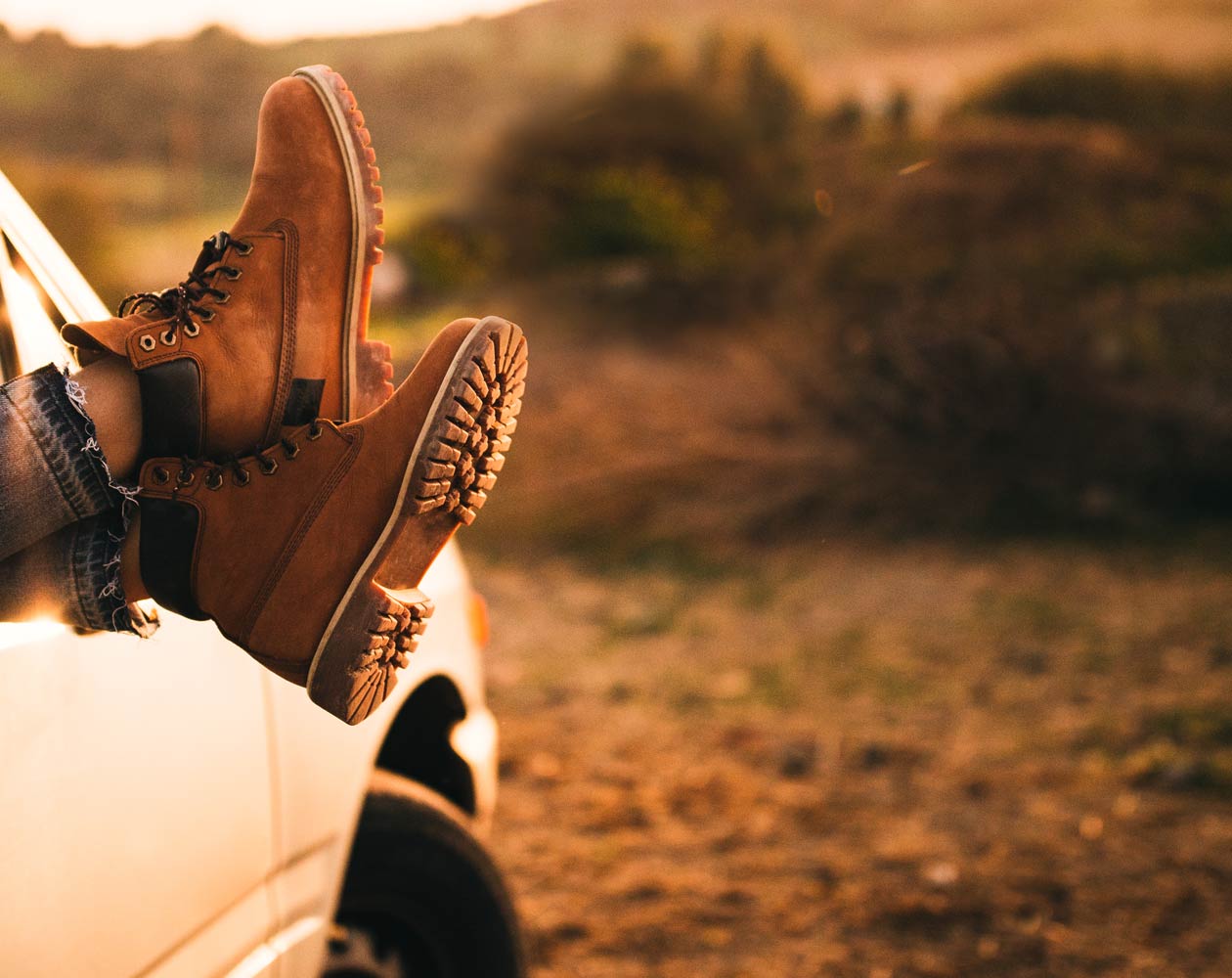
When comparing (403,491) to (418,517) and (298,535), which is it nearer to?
(418,517)

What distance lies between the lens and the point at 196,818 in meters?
1.69

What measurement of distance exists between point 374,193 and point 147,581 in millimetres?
644

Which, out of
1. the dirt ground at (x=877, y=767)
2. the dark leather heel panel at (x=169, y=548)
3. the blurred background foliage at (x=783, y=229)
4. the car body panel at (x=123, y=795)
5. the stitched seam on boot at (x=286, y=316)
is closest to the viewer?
the car body panel at (x=123, y=795)

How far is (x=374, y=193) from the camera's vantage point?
1791 millimetres

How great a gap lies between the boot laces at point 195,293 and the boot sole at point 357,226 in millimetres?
157

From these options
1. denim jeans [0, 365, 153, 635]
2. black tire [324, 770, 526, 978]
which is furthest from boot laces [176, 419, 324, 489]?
black tire [324, 770, 526, 978]

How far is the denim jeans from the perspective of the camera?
1485mm

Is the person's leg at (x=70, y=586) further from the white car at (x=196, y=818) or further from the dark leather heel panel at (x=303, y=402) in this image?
the dark leather heel panel at (x=303, y=402)

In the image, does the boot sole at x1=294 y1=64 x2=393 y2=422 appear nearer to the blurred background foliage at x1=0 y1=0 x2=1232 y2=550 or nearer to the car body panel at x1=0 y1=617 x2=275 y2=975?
the blurred background foliage at x1=0 y1=0 x2=1232 y2=550

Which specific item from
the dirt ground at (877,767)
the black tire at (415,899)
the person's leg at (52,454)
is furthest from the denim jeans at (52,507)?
the dirt ground at (877,767)

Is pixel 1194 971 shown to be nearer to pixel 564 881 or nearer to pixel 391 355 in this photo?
pixel 564 881

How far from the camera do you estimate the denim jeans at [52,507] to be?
4.87 feet

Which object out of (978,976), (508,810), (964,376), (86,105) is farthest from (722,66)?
(978,976)

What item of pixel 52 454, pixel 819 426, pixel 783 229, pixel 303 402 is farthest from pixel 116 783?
pixel 783 229
